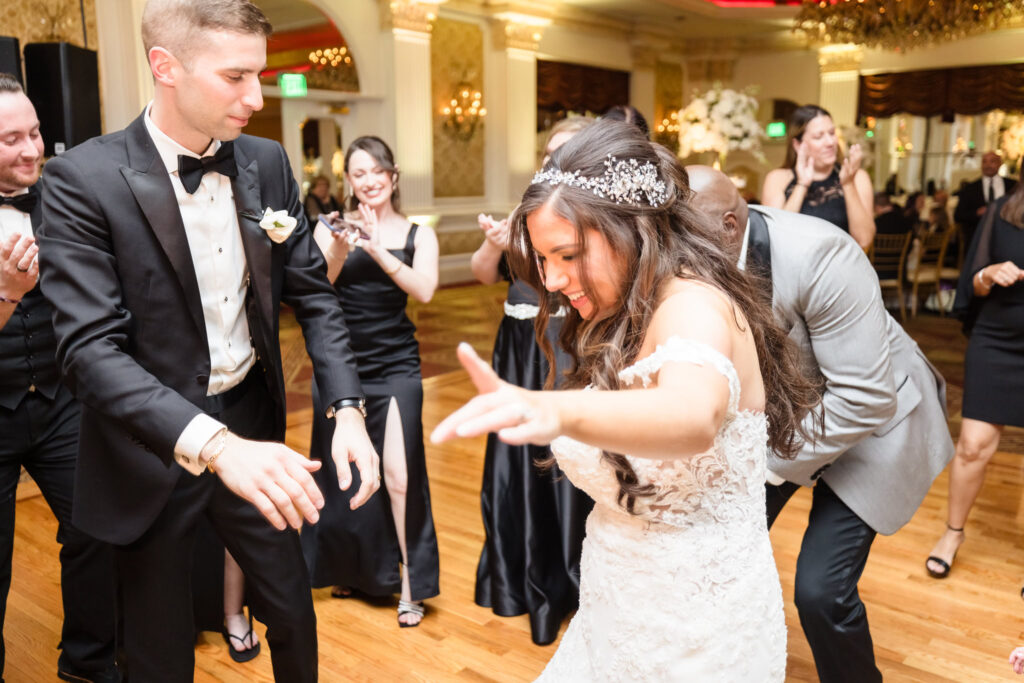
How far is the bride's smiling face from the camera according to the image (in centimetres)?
126

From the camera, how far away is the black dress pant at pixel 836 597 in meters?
1.91

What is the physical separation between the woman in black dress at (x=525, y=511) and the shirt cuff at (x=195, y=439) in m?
1.46

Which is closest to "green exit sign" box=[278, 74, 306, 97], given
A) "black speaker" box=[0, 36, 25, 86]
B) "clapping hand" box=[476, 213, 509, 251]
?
"black speaker" box=[0, 36, 25, 86]

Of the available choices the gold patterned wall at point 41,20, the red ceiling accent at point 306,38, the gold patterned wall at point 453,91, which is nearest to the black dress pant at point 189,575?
the gold patterned wall at point 41,20

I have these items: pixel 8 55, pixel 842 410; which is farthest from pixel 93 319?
pixel 8 55

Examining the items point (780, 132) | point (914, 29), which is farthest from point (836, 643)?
point (780, 132)

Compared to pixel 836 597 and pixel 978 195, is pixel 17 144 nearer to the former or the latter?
pixel 836 597

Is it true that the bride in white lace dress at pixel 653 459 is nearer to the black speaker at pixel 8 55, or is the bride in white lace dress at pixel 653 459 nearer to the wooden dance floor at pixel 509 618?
the wooden dance floor at pixel 509 618

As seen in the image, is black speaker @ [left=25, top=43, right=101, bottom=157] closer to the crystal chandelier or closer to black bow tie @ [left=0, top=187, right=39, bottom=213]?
black bow tie @ [left=0, top=187, right=39, bottom=213]

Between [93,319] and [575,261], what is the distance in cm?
96

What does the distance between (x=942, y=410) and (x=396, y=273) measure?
1.76 m

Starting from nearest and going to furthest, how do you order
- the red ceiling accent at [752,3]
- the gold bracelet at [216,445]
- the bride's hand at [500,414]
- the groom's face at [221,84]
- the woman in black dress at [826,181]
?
1. the bride's hand at [500,414]
2. the gold bracelet at [216,445]
3. the groom's face at [221,84]
4. the woman in black dress at [826,181]
5. the red ceiling accent at [752,3]

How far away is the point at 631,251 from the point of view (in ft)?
4.21

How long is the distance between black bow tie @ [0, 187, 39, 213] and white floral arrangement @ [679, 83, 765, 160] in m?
5.40
